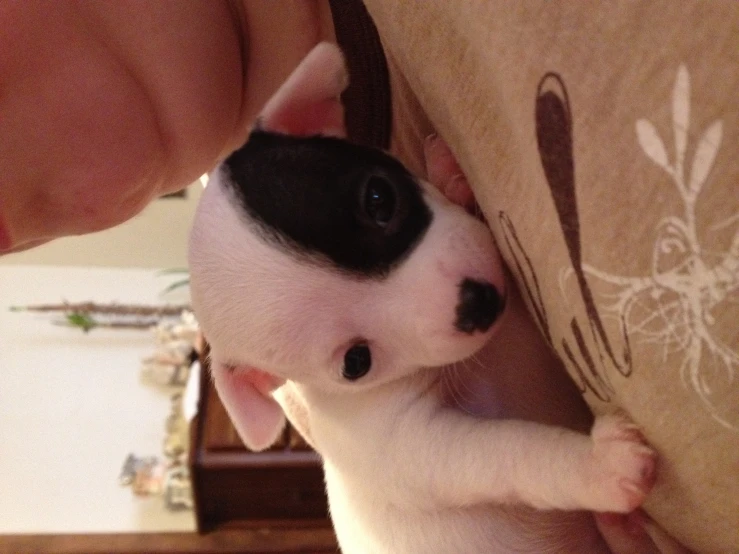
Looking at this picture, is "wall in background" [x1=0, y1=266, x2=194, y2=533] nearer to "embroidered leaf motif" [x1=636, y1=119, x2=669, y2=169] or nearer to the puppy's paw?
the puppy's paw

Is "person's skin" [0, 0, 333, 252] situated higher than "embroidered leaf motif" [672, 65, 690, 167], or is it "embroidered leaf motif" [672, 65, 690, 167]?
"embroidered leaf motif" [672, 65, 690, 167]

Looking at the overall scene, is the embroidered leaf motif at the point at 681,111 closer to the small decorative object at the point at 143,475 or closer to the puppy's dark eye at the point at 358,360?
the puppy's dark eye at the point at 358,360

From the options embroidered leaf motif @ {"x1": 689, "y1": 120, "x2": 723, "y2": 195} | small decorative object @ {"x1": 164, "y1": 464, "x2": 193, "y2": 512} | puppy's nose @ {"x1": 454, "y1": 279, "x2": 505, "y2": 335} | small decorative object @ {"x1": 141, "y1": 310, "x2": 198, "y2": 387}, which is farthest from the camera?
small decorative object @ {"x1": 141, "y1": 310, "x2": 198, "y2": 387}

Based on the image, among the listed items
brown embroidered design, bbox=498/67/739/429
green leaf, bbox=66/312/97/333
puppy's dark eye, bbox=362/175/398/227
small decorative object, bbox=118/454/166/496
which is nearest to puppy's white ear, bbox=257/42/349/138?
puppy's dark eye, bbox=362/175/398/227

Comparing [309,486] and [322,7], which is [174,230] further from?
[322,7]

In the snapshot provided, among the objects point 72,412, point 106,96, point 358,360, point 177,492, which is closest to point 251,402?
point 358,360

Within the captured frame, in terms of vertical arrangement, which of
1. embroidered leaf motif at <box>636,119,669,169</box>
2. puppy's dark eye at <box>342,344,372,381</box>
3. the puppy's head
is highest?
embroidered leaf motif at <box>636,119,669,169</box>

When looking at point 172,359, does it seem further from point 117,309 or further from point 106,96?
point 106,96
